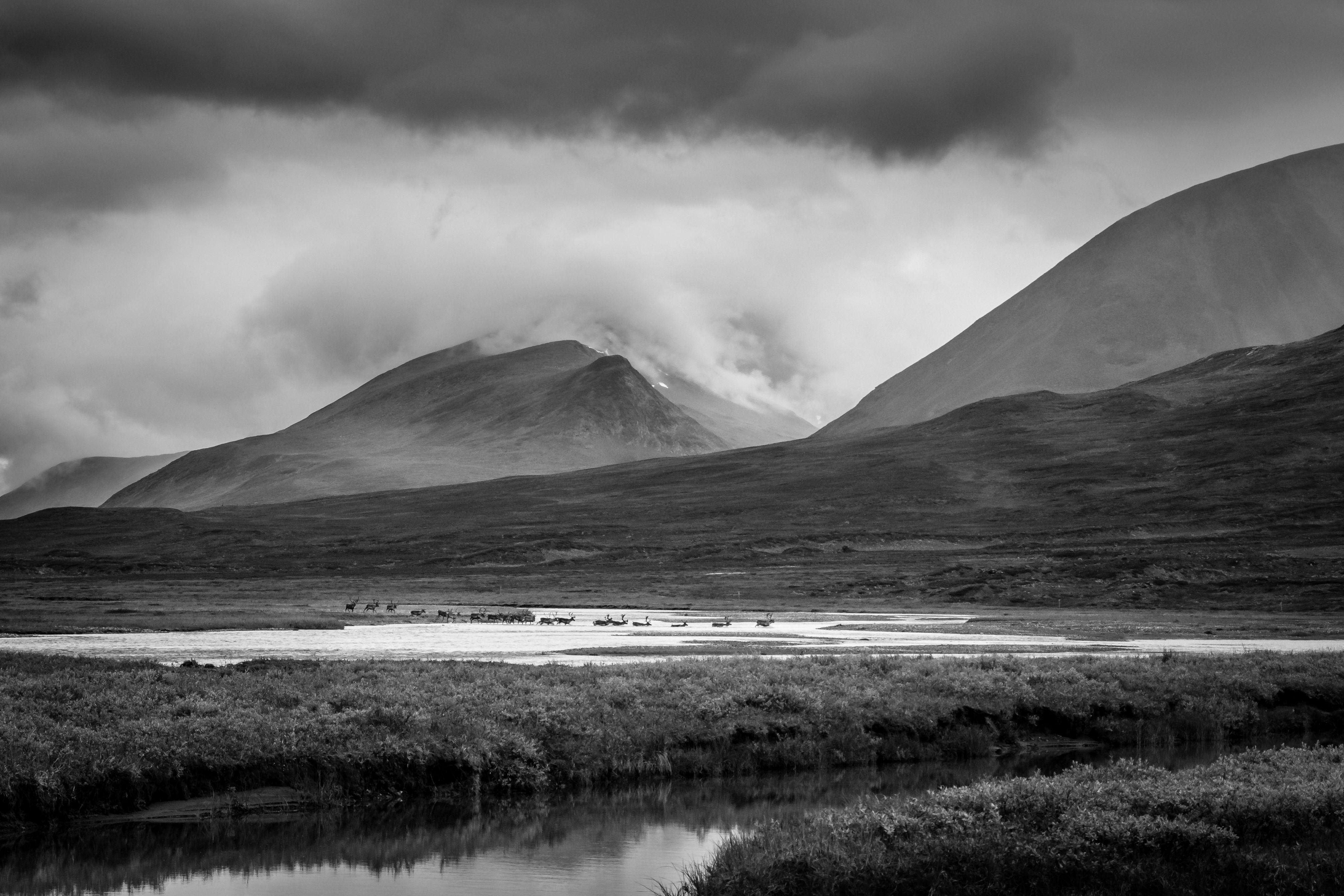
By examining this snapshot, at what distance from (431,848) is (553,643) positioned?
43.0 m

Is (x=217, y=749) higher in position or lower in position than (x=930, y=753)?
higher

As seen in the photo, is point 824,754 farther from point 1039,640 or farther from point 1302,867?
point 1039,640

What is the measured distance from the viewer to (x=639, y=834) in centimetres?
2741

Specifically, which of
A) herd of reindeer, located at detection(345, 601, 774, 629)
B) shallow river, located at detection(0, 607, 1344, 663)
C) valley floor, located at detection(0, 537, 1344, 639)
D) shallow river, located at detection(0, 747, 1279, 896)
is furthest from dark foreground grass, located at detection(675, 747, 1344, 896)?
herd of reindeer, located at detection(345, 601, 774, 629)

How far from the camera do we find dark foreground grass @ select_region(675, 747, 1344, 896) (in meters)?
19.8

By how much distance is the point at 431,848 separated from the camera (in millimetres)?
25969

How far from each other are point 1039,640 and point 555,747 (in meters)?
→ 47.6

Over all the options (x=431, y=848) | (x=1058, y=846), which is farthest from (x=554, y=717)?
(x=1058, y=846)

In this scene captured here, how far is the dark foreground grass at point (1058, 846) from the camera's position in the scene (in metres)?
19.8

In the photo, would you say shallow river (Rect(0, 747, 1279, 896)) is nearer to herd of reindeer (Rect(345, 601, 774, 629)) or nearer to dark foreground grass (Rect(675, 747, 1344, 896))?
dark foreground grass (Rect(675, 747, 1344, 896))

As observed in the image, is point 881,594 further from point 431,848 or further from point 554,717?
point 431,848

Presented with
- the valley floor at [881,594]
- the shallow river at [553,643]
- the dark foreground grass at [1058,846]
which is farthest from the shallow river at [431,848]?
the valley floor at [881,594]

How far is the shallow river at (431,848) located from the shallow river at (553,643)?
68.0 ft

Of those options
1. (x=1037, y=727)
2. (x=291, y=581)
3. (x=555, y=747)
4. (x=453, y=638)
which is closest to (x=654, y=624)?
(x=453, y=638)
